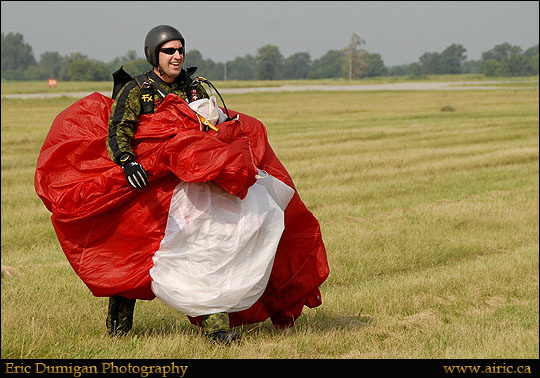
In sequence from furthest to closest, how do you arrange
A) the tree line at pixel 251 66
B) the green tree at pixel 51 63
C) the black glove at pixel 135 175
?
1. the green tree at pixel 51 63
2. the tree line at pixel 251 66
3. the black glove at pixel 135 175

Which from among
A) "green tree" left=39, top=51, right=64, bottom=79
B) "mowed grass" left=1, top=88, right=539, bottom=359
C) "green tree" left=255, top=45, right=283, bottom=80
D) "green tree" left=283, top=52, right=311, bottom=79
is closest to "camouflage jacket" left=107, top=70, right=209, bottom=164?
"mowed grass" left=1, top=88, right=539, bottom=359

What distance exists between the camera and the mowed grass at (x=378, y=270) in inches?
213

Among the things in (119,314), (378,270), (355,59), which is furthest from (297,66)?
(119,314)

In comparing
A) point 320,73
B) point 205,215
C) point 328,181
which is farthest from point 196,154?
point 320,73

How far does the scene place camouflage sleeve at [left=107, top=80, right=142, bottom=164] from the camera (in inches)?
198

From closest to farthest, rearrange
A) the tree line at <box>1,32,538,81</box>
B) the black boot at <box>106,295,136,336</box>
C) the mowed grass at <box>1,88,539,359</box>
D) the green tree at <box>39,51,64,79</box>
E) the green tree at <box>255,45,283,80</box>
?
the mowed grass at <box>1,88,539,359</box>, the black boot at <box>106,295,136,336</box>, the tree line at <box>1,32,538,81</box>, the green tree at <box>255,45,283,80</box>, the green tree at <box>39,51,64,79</box>

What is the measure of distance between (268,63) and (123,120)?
464 feet

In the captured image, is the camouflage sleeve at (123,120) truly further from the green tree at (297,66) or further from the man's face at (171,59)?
the green tree at (297,66)

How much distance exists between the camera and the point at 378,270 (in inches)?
339

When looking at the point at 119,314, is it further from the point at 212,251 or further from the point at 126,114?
the point at 126,114

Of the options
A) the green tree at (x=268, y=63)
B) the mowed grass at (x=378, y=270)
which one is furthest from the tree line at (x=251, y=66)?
the mowed grass at (x=378, y=270)

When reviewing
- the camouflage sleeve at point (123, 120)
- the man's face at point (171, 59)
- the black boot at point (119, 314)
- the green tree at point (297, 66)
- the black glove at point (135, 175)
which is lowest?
the green tree at point (297, 66)

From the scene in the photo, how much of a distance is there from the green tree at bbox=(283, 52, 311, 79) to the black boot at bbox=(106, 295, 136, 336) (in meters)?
169

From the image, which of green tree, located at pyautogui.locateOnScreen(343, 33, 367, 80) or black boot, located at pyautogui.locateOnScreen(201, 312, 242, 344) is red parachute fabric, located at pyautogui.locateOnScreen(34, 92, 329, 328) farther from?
green tree, located at pyautogui.locateOnScreen(343, 33, 367, 80)
